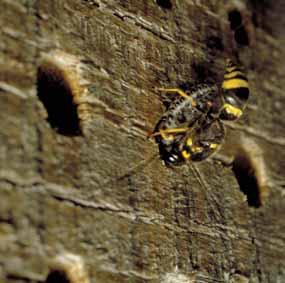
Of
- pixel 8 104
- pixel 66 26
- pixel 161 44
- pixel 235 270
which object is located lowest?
pixel 235 270

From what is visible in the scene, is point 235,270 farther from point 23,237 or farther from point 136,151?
point 23,237

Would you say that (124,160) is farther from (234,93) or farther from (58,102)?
(234,93)

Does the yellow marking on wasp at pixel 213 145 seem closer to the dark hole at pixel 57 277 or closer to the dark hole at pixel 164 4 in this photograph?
the dark hole at pixel 164 4

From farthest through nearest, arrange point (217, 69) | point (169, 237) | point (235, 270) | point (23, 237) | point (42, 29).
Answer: point (217, 69), point (235, 270), point (169, 237), point (42, 29), point (23, 237)

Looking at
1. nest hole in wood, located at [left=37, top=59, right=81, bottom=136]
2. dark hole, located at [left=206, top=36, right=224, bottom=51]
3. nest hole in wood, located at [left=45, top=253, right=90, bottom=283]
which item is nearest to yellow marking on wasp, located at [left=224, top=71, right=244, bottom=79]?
dark hole, located at [left=206, top=36, right=224, bottom=51]

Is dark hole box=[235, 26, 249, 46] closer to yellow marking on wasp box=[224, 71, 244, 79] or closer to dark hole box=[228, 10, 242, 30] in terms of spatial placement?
dark hole box=[228, 10, 242, 30]

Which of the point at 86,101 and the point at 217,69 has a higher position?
the point at 217,69

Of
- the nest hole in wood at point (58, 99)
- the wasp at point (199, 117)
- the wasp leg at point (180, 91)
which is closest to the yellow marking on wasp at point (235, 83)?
the wasp at point (199, 117)

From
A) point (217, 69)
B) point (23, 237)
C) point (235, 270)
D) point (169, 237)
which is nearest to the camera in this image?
point (23, 237)

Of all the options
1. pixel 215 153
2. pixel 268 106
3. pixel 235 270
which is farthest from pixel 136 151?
pixel 268 106
